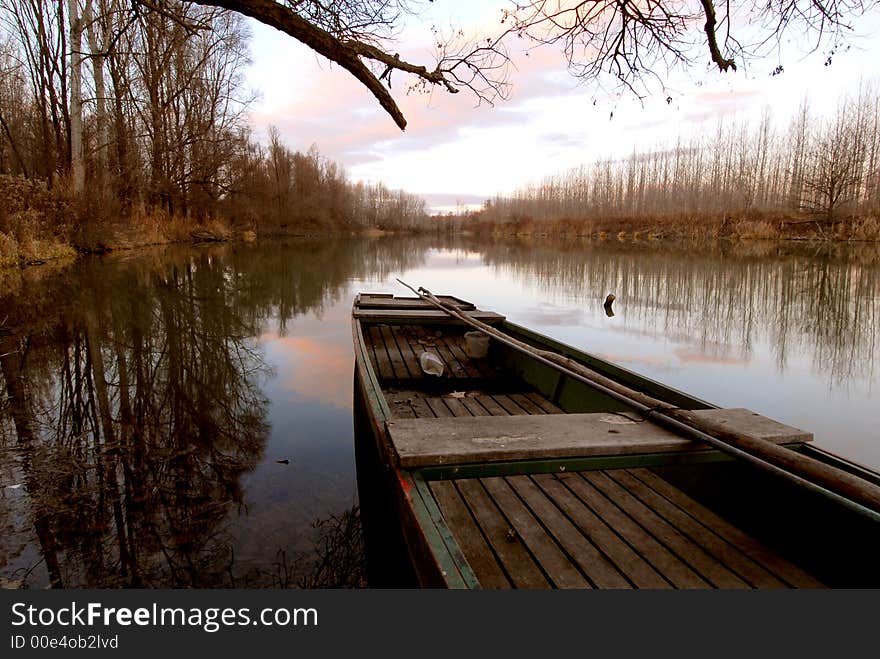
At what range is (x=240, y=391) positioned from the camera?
5539 millimetres

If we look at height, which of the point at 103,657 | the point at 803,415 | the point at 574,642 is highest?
the point at 574,642

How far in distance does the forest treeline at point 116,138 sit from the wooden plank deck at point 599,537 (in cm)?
1146

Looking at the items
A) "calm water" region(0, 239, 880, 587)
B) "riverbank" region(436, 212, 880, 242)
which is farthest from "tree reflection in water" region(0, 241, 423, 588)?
"riverbank" region(436, 212, 880, 242)

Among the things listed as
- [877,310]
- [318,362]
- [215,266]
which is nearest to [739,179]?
[877,310]

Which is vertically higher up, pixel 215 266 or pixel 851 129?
pixel 851 129

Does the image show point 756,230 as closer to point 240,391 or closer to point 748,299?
point 748,299

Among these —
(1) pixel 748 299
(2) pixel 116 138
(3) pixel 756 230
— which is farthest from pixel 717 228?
(2) pixel 116 138

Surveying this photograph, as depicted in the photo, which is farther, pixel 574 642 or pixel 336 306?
pixel 336 306

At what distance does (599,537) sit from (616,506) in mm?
339

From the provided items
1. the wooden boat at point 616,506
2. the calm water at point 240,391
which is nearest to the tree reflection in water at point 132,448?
the calm water at point 240,391

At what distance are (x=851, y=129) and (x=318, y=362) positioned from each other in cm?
3878

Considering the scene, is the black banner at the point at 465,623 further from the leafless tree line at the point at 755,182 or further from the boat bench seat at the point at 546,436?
the leafless tree line at the point at 755,182

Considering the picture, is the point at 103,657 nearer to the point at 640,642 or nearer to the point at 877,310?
the point at 640,642

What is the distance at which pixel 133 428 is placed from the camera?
4.20 metres
